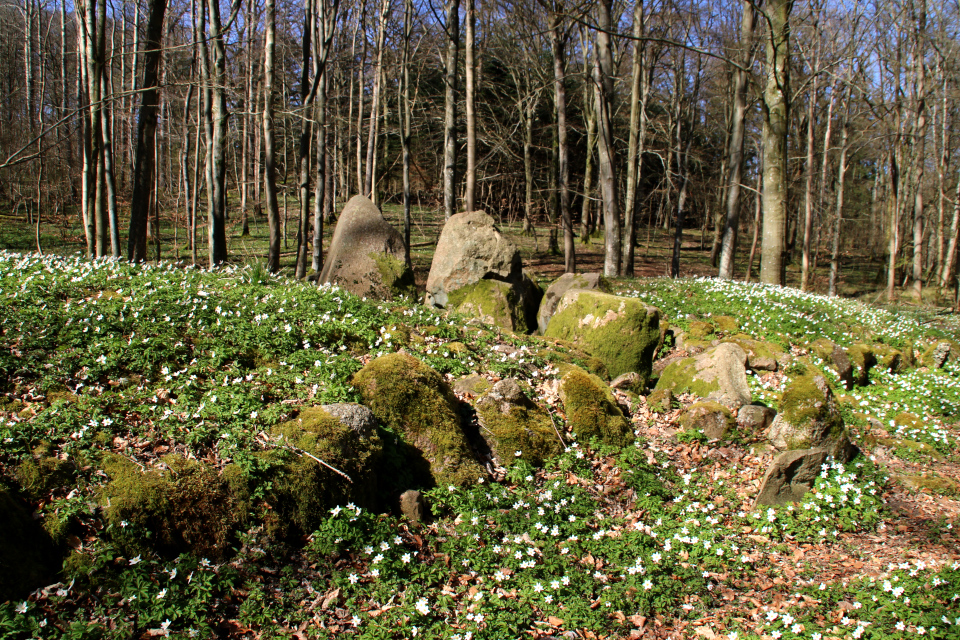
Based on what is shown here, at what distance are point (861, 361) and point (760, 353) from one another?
2.19 m

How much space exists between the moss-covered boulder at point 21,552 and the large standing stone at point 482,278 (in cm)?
742

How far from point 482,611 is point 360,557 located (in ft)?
3.18

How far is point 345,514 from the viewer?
14.0 feet

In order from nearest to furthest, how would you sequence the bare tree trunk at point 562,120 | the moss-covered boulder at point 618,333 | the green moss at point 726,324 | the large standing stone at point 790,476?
the large standing stone at point 790,476 → the moss-covered boulder at point 618,333 → the green moss at point 726,324 → the bare tree trunk at point 562,120

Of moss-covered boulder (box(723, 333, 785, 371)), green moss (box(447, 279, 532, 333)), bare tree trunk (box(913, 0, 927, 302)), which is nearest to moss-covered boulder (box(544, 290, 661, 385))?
moss-covered boulder (box(723, 333, 785, 371))

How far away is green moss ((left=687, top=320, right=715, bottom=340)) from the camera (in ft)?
31.1

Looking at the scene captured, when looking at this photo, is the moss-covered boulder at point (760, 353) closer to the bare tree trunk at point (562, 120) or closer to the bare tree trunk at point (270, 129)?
the bare tree trunk at point (562, 120)

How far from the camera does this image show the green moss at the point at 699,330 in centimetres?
948

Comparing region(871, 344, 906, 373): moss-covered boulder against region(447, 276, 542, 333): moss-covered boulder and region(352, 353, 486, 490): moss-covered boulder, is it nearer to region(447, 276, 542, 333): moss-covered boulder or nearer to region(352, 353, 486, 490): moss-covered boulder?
region(447, 276, 542, 333): moss-covered boulder

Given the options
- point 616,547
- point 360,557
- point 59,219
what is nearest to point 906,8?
point 616,547

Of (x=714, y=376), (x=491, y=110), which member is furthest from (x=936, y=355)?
(x=491, y=110)

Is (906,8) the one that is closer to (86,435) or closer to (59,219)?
(86,435)

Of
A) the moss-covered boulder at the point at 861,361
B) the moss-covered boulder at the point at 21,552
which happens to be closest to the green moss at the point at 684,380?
the moss-covered boulder at the point at 861,361

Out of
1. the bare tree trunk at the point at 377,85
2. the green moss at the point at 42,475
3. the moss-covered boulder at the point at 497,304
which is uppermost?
the bare tree trunk at the point at 377,85
